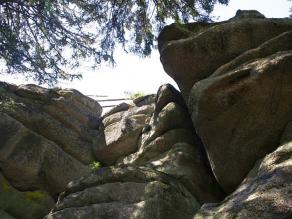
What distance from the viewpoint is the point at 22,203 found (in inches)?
459

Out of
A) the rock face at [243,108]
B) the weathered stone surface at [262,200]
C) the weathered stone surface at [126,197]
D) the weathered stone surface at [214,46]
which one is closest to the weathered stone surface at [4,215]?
the weathered stone surface at [126,197]

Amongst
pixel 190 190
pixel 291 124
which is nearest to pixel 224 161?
pixel 190 190

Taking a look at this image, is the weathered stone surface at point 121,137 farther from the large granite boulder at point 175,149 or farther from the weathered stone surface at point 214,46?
the weathered stone surface at point 214,46

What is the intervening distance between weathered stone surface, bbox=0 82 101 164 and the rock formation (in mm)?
41

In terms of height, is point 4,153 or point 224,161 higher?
point 4,153

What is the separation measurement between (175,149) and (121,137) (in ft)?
10.8

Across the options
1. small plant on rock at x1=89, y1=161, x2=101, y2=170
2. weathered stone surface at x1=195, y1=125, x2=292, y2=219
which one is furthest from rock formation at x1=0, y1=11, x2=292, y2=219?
small plant on rock at x1=89, y1=161, x2=101, y2=170

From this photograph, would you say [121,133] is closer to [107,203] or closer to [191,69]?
[191,69]

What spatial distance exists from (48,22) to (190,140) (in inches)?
248

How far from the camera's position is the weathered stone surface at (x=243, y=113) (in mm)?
8102

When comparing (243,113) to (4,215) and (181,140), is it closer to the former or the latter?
(181,140)

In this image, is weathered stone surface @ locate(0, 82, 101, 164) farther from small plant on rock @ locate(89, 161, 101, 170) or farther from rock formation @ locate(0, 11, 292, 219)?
small plant on rock @ locate(89, 161, 101, 170)

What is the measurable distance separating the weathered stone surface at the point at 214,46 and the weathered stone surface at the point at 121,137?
306cm

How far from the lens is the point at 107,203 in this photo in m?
7.40
